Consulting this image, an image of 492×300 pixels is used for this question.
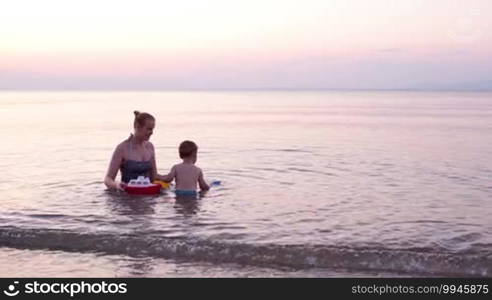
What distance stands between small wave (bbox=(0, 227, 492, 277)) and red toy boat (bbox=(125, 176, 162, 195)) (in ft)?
9.55

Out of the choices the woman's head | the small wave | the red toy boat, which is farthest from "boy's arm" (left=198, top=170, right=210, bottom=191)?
the small wave

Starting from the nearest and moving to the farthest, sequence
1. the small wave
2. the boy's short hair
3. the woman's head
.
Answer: the small wave < the woman's head < the boy's short hair

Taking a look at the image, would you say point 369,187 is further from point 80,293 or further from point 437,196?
point 80,293

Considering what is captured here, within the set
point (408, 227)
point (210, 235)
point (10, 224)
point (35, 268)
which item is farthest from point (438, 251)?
point (10, 224)

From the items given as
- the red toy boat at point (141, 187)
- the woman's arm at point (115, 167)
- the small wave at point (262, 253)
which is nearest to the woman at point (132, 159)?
the woman's arm at point (115, 167)

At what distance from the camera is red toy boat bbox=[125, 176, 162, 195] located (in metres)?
11.9

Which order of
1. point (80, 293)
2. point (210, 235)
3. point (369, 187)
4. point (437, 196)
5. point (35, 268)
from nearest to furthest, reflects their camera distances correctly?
1. point (80, 293)
2. point (35, 268)
3. point (210, 235)
4. point (437, 196)
5. point (369, 187)

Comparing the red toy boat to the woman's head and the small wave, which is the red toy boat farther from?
the small wave

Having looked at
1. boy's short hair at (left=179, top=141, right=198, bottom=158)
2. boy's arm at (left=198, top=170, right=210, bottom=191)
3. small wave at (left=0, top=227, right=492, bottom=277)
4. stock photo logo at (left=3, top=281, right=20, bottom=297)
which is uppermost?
boy's short hair at (left=179, top=141, right=198, bottom=158)

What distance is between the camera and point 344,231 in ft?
30.5

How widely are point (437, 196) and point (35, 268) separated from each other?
27.1ft

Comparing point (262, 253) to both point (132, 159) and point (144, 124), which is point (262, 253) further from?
point (132, 159)

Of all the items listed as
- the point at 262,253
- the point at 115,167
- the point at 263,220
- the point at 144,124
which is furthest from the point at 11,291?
the point at 115,167

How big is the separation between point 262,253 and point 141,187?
14.6 feet
